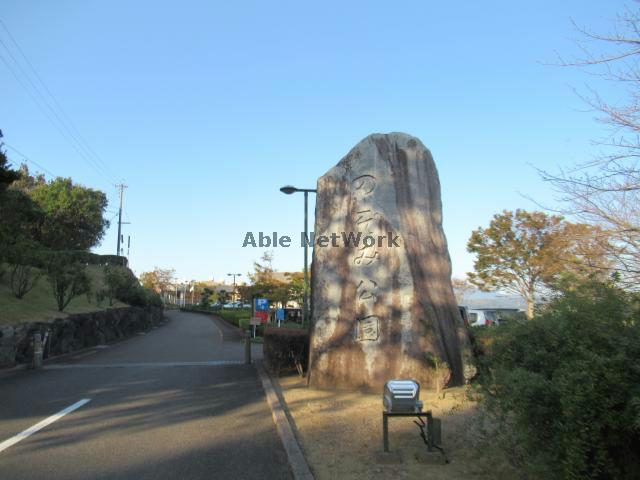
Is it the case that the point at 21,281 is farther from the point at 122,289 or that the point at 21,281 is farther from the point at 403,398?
the point at 403,398

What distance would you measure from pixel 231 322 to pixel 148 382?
30.8m

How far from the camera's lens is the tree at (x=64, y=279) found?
68.3 ft

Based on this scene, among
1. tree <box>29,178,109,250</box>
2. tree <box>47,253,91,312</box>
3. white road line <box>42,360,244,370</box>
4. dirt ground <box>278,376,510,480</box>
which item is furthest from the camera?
tree <box>29,178,109,250</box>

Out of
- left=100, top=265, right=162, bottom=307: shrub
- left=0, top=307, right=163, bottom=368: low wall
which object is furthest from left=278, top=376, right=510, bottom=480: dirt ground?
left=100, top=265, right=162, bottom=307: shrub

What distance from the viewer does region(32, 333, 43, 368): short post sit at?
46.2 ft

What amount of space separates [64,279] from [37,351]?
738 centimetres

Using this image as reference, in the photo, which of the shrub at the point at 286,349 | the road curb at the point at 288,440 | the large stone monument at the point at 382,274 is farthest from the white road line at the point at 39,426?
the shrub at the point at 286,349

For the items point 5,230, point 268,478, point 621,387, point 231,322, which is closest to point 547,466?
point 621,387

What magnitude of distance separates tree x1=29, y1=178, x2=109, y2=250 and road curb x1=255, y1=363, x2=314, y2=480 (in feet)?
134

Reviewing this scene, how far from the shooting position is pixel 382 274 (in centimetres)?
1013

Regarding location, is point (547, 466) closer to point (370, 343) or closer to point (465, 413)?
point (465, 413)

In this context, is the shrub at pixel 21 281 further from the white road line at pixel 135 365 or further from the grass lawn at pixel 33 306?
the white road line at pixel 135 365

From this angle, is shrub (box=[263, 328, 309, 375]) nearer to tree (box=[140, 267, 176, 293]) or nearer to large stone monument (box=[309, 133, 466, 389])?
large stone monument (box=[309, 133, 466, 389])

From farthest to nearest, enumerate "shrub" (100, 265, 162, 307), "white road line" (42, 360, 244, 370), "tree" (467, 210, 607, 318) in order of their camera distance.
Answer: "shrub" (100, 265, 162, 307), "tree" (467, 210, 607, 318), "white road line" (42, 360, 244, 370)
